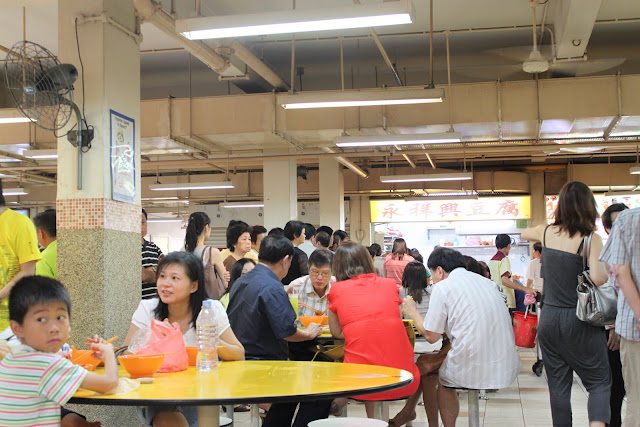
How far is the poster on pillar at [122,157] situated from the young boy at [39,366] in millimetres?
2638

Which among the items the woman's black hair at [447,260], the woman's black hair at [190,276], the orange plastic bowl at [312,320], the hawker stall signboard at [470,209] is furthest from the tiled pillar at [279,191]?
the woman's black hair at [190,276]

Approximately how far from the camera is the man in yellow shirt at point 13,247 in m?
4.28

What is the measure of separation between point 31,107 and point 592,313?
153 inches

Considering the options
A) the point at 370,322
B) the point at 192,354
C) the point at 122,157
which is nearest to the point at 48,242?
the point at 122,157

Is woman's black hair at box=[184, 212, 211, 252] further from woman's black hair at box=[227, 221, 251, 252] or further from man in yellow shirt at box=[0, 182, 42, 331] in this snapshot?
man in yellow shirt at box=[0, 182, 42, 331]

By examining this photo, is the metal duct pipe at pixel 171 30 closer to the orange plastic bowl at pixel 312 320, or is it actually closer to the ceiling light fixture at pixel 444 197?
the orange plastic bowl at pixel 312 320

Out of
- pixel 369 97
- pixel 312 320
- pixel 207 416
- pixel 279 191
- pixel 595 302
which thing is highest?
pixel 369 97

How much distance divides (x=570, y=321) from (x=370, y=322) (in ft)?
3.59

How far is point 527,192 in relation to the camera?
52.8 feet

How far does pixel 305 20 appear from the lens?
5031 millimetres

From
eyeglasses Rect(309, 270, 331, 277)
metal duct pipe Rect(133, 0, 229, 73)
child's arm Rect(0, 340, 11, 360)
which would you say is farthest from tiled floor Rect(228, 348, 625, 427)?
metal duct pipe Rect(133, 0, 229, 73)

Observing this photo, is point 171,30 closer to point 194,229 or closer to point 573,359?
point 194,229

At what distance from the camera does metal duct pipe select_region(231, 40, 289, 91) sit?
8.43 m

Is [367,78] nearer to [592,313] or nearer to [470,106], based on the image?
[470,106]
